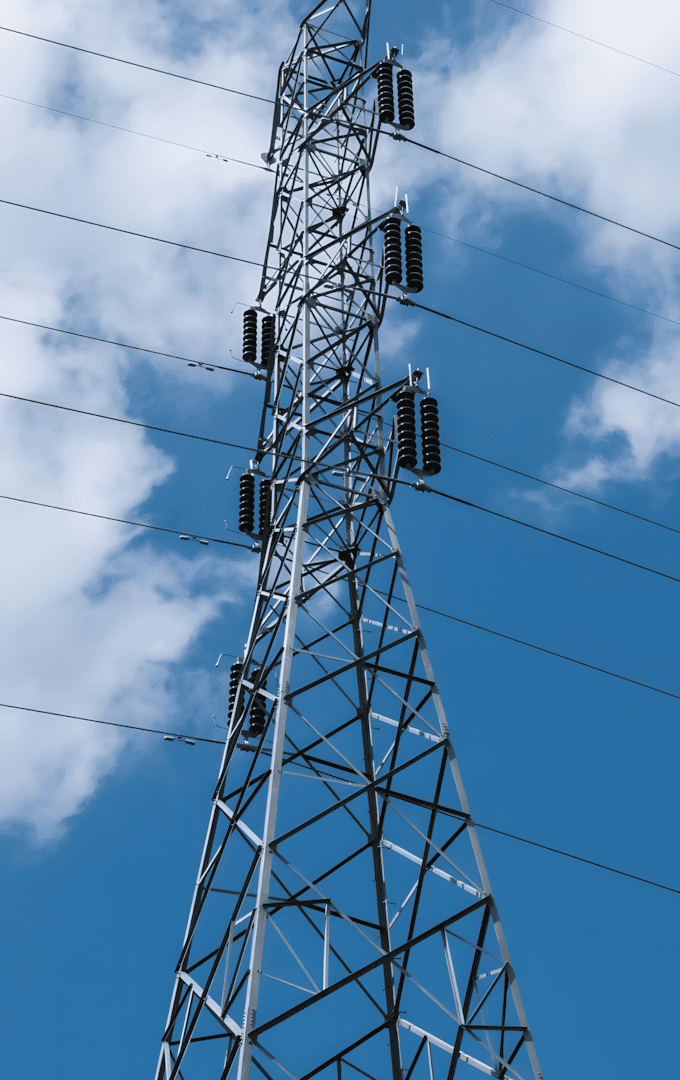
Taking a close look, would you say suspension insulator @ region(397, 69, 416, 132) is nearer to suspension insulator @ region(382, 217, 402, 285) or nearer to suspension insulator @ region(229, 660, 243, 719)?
suspension insulator @ region(382, 217, 402, 285)

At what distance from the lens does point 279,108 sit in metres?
26.1

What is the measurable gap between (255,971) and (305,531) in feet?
23.9

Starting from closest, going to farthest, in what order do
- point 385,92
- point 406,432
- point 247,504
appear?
point 406,432
point 247,504
point 385,92

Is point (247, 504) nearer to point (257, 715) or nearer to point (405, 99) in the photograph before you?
point (257, 715)

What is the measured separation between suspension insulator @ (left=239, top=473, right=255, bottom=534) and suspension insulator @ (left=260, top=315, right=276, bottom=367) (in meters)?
2.56

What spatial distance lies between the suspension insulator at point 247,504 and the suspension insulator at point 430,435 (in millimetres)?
4758

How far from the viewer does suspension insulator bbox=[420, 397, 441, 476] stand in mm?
20266

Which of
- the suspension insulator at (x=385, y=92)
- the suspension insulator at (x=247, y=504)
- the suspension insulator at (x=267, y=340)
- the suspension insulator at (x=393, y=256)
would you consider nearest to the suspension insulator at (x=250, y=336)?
the suspension insulator at (x=267, y=340)

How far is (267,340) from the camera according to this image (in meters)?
24.6

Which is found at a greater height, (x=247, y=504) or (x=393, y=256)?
(x=393, y=256)

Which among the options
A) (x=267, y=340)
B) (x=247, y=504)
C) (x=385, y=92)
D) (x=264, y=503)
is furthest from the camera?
(x=385, y=92)

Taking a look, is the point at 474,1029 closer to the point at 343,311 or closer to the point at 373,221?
the point at 343,311

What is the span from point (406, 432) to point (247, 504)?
483cm

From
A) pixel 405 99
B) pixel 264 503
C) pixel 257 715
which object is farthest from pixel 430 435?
pixel 405 99
